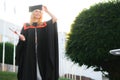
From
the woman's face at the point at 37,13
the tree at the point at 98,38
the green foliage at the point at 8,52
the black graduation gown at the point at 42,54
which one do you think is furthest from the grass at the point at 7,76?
the woman's face at the point at 37,13

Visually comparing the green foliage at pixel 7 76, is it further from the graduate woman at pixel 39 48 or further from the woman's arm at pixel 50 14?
the woman's arm at pixel 50 14

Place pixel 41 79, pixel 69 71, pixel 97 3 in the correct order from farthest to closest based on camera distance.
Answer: pixel 69 71 → pixel 97 3 → pixel 41 79

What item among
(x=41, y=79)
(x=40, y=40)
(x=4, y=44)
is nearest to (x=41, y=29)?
(x=40, y=40)

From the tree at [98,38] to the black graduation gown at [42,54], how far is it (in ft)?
13.5

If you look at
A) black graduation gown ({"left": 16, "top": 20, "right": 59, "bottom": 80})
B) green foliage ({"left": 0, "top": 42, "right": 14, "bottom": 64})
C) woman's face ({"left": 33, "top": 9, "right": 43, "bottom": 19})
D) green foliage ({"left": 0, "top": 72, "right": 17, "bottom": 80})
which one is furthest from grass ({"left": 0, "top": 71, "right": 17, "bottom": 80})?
woman's face ({"left": 33, "top": 9, "right": 43, "bottom": 19})

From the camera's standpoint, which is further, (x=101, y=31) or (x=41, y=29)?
(x=101, y=31)

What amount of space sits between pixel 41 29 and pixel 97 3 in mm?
4923

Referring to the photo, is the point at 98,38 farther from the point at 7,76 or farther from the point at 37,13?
the point at 37,13

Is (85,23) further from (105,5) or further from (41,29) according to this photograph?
(41,29)

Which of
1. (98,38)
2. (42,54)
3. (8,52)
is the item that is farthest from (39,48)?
(8,52)

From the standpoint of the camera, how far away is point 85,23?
375 inches

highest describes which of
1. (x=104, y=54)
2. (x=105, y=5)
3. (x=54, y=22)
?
(x=105, y=5)

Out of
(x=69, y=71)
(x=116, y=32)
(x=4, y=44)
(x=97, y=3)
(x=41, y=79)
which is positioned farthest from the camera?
(x=69, y=71)

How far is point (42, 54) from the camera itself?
4.96 metres
